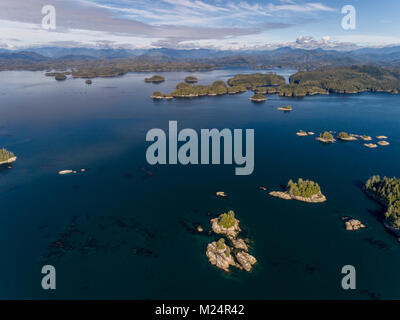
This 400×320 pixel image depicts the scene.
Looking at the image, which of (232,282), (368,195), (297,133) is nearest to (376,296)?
(232,282)

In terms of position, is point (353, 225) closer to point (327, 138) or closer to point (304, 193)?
point (304, 193)

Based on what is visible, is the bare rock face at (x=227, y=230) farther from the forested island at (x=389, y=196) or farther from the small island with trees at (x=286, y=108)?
the small island with trees at (x=286, y=108)

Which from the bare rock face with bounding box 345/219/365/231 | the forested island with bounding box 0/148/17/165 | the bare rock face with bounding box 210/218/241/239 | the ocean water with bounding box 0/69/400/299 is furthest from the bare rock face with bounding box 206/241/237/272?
the forested island with bounding box 0/148/17/165

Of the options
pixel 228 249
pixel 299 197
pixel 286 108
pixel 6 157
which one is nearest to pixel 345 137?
pixel 286 108

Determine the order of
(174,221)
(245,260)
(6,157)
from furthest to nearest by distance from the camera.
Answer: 1. (6,157)
2. (174,221)
3. (245,260)

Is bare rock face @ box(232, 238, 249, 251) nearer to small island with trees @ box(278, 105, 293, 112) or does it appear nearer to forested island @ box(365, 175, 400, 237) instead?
forested island @ box(365, 175, 400, 237)

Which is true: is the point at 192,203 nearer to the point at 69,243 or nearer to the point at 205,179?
the point at 205,179
